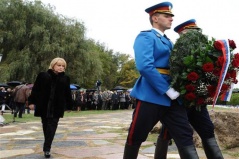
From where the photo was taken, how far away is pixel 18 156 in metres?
5.28

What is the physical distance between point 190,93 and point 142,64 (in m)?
0.54

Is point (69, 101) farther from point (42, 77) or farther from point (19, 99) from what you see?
point (19, 99)

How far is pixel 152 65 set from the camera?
3.27 metres

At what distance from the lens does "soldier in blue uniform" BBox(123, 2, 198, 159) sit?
3.27 m

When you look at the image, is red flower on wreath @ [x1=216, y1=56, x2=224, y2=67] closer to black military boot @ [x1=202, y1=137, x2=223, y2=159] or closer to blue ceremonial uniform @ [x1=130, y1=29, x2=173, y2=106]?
blue ceremonial uniform @ [x1=130, y1=29, x2=173, y2=106]

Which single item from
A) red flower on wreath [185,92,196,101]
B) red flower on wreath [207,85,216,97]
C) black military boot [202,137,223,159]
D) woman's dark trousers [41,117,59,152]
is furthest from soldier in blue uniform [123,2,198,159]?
woman's dark trousers [41,117,59,152]

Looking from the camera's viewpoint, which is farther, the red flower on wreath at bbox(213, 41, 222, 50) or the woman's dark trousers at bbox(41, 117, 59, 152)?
the woman's dark trousers at bbox(41, 117, 59, 152)

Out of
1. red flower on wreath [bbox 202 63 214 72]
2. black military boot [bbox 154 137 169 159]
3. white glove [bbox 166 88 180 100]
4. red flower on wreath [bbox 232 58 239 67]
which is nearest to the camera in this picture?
red flower on wreath [bbox 202 63 214 72]

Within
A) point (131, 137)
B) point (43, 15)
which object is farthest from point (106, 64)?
point (131, 137)

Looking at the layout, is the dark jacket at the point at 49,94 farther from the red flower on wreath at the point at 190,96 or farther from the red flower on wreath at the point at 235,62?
the red flower on wreath at the point at 235,62

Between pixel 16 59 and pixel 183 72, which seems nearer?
pixel 183 72

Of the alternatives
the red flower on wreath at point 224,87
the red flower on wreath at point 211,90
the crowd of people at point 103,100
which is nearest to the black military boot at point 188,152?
the red flower on wreath at point 211,90

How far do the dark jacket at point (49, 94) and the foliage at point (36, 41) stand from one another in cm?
2264

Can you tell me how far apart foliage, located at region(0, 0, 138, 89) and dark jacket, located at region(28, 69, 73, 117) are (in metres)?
22.6
